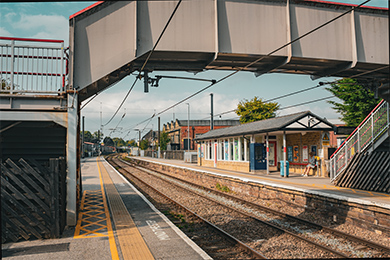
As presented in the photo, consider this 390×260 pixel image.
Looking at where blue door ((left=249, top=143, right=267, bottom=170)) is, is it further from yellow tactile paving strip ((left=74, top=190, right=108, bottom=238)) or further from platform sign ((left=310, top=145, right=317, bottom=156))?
yellow tactile paving strip ((left=74, top=190, right=108, bottom=238))

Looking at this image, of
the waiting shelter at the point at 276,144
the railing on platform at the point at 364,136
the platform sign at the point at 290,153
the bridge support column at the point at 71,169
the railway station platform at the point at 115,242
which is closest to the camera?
the railway station platform at the point at 115,242

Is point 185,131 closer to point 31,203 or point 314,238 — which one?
point 314,238

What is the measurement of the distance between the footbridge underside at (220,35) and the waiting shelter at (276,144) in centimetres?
902

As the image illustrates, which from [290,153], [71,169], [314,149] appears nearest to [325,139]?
[314,149]

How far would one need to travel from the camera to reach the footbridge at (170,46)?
29.5 feet

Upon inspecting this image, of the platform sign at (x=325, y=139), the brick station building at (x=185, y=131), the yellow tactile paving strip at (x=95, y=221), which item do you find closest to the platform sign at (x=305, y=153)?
the platform sign at (x=325, y=139)

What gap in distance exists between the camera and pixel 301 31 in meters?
9.79

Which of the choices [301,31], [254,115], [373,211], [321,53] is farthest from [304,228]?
[254,115]

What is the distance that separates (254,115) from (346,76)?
1247 inches

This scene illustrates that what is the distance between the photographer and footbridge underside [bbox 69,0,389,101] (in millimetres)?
9227

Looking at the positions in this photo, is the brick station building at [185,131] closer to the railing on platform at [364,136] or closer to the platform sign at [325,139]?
the platform sign at [325,139]

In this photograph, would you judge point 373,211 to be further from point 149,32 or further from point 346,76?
point 149,32

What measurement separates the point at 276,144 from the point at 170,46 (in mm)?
16456

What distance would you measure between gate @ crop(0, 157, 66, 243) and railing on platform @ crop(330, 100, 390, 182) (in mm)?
12442
